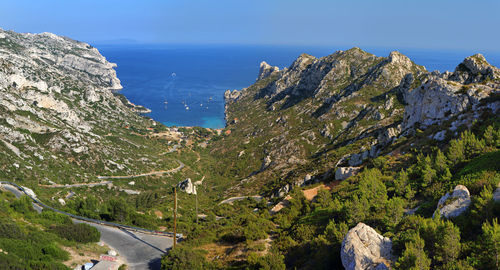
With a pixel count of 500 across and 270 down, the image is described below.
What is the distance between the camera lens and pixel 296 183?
74.0 m

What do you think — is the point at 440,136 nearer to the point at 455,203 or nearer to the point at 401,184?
the point at 401,184

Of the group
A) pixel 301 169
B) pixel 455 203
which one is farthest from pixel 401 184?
pixel 301 169

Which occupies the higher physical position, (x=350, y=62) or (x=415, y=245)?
(x=350, y=62)

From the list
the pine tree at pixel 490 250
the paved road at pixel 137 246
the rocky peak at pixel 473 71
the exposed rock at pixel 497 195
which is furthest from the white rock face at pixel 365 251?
the rocky peak at pixel 473 71

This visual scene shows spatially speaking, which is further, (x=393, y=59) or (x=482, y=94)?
(x=393, y=59)

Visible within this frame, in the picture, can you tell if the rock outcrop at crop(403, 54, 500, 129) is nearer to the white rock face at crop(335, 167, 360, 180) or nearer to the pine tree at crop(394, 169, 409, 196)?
the white rock face at crop(335, 167, 360, 180)

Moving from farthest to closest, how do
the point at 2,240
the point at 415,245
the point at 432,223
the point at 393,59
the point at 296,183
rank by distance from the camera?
1. the point at 393,59
2. the point at 296,183
3. the point at 2,240
4. the point at 432,223
5. the point at 415,245

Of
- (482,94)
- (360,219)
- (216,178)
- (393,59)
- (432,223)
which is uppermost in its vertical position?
(393,59)

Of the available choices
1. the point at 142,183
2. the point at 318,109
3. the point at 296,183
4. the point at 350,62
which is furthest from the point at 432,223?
the point at 350,62

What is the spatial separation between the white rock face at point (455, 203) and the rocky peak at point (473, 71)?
7314 centimetres

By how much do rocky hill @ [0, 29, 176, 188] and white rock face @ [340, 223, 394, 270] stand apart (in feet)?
299

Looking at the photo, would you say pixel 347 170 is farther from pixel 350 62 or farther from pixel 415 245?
pixel 350 62

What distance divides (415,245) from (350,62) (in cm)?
17522

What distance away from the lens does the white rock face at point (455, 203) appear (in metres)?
20.6
